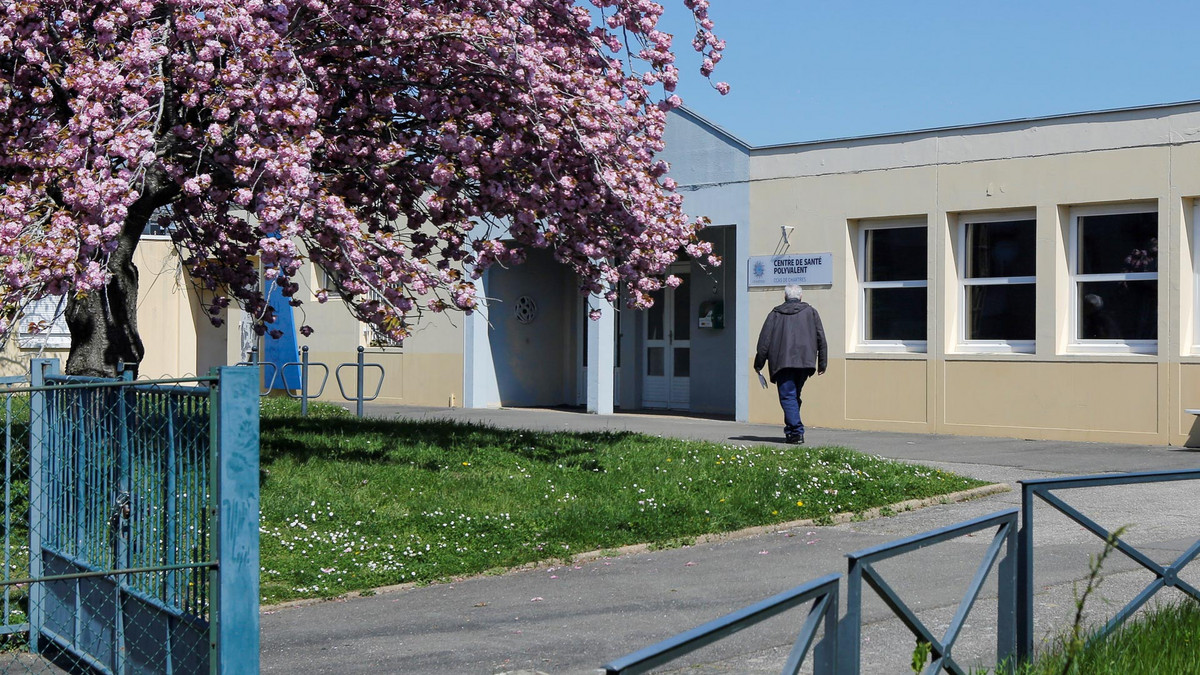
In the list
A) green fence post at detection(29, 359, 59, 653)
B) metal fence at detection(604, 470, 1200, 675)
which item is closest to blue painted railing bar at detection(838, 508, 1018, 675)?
metal fence at detection(604, 470, 1200, 675)

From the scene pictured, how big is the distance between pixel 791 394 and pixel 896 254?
3.63 m

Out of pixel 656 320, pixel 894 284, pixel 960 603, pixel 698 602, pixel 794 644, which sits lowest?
pixel 698 602

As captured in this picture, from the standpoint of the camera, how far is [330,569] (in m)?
8.37

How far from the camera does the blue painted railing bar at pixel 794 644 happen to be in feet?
9.51

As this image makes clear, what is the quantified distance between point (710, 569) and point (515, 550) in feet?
4.28

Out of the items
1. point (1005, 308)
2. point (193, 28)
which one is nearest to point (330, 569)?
point (193, 28)

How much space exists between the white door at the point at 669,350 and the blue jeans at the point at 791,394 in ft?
21.1

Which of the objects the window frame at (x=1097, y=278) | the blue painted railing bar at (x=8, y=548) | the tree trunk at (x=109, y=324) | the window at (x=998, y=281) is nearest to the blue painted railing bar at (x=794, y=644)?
the blue painted railing bar at (x=8, y=548)

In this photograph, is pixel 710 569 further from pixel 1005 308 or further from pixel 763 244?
pixel 763 244

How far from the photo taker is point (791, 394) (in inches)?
601

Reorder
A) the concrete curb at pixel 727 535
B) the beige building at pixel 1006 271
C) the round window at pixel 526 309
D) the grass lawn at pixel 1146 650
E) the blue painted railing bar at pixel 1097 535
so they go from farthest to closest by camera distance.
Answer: the round window at pixel 526 309, the beige building at pixel 1006 271, the concrete curb at pixel 727 535, the blue painted railing bar at pixel 1097 535, the grass lawn at pixel 1146 650

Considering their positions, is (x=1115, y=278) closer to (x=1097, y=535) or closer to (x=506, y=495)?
(x=506, y=495)

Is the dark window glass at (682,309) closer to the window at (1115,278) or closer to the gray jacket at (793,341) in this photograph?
the gray jacket at (793,341)

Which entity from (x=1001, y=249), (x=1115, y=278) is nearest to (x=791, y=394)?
(x=1001, y=249)
